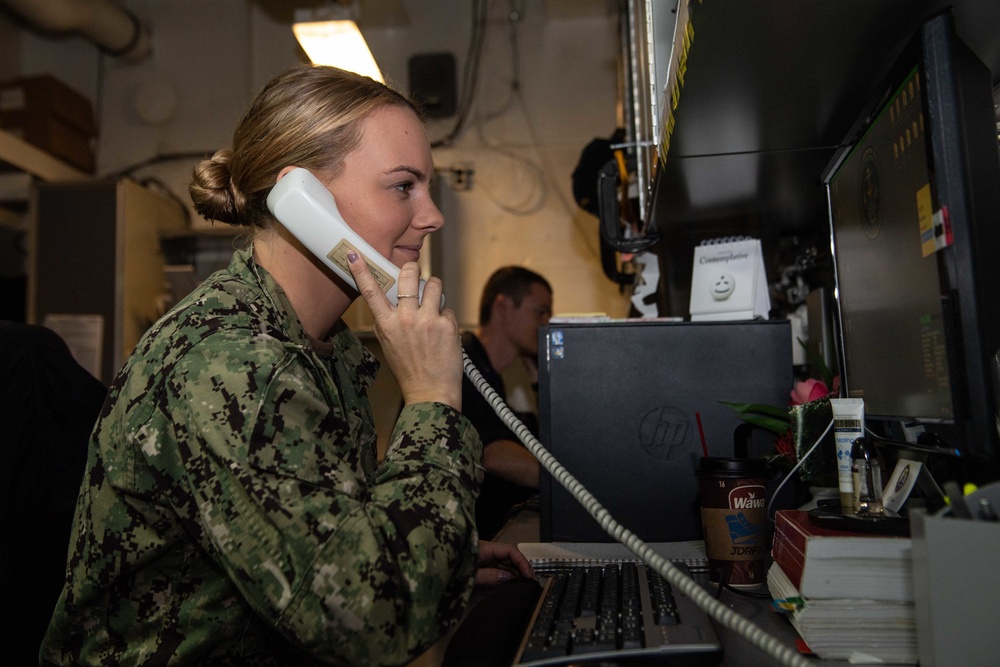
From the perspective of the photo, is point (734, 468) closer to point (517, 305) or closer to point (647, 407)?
point (647, 407)

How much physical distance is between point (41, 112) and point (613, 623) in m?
3.36

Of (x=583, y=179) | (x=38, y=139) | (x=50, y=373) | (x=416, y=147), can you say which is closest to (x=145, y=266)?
(x=38, y=139)

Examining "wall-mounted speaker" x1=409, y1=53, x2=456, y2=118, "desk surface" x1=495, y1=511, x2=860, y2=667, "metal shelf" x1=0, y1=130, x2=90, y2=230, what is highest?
"wall-mounted speaker" x1=409, y1=53, x2=456, y2=118

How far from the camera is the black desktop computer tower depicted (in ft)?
3.96

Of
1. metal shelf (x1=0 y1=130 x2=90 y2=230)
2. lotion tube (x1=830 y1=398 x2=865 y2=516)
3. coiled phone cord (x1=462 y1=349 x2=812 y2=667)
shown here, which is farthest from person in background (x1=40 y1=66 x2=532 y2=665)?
metal shelf (x1=0 y1=130 x2=90 y2=230)

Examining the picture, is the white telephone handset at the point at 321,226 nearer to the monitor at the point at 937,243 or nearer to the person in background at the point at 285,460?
the person in background at the point at 285,460

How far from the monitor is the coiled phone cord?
22 cm

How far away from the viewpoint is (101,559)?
2.59ft

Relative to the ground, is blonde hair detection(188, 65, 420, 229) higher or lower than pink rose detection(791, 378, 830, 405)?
higher

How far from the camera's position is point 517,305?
288 centimetres

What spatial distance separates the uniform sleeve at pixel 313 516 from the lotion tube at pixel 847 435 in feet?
1.34

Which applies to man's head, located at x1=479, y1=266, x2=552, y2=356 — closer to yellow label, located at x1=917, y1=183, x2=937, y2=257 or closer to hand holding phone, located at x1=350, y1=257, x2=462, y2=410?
hand holding phone, located at x1=350, y1=257, x2=462, y2=410

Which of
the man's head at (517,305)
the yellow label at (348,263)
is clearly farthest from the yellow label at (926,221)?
the man's head at (517,305)

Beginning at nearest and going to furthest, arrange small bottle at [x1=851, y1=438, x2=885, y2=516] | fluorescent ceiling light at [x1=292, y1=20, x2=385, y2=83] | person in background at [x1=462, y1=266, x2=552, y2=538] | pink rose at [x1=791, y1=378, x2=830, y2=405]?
1. small bottle at [x1=851, y1=438, x2=885, y2=516]
2. pink rose at [x1=791, y1=378, x2=830, y2=405]
3. person in background at [x1=462, y1=266, x2=552, y2=538]
4. fluorescent ceiling light at [x1=292, y1=20, x2=385, y2=83]
